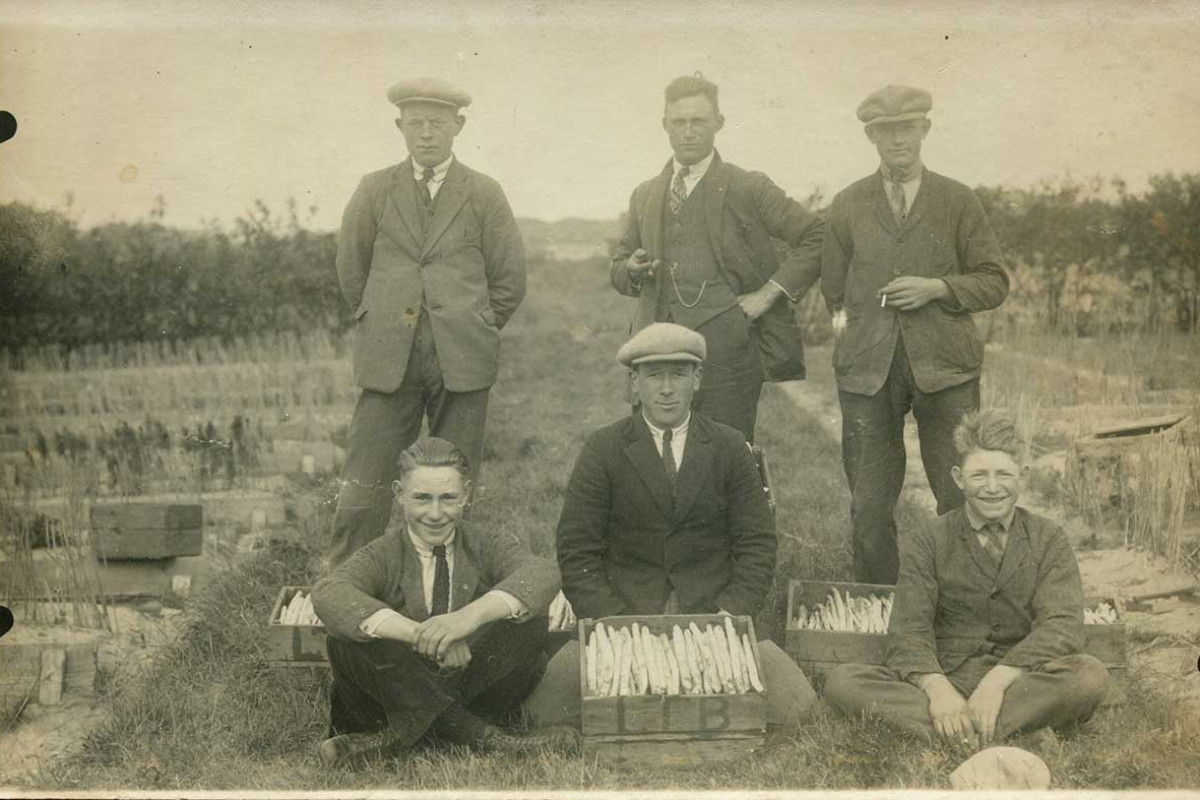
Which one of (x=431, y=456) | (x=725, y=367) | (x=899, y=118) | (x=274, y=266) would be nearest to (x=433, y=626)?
(x=431, y=456)

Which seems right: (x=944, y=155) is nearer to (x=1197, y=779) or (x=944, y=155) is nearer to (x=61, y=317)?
(x=1197, y=779)

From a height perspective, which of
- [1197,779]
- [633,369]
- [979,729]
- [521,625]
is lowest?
[1197,779]

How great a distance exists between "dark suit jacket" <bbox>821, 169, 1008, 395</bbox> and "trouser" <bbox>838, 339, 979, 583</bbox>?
81 mm

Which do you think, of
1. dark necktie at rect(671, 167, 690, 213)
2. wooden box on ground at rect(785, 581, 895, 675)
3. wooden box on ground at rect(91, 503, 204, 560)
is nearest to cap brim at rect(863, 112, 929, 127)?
dark necktie at rect(671, 167, 690, 213)

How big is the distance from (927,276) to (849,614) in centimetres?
164

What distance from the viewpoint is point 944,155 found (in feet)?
18.3

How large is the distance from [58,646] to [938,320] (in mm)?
4333

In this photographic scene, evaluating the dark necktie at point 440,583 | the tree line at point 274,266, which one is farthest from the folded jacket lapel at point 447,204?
Answer: the dark necktie at point 440,583

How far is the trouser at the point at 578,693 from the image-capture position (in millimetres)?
4598

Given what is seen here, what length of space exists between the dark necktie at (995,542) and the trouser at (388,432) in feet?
7.69

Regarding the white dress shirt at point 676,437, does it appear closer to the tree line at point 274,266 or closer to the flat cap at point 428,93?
the tree line at point 274,266

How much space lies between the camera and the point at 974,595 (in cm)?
456

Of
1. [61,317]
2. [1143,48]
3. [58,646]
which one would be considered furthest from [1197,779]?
[61,317]

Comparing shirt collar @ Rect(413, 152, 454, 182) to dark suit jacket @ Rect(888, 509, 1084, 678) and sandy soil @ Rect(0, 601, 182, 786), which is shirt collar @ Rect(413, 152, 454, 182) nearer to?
sandy soil @ Rect(0, 601, 182, 786)
